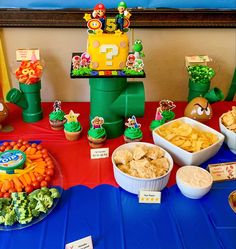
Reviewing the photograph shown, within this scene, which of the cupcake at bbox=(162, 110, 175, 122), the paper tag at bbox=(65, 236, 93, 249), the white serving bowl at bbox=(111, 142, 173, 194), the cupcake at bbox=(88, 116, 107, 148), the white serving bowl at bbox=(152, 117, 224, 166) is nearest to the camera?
the paper tag at bbox=(65, 236, 93, 249)

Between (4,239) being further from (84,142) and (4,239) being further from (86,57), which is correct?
(86,57)

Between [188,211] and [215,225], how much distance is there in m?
0.08

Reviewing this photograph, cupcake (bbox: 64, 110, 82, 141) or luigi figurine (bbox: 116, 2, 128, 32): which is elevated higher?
luigi figurine (bbox: 116, 2, 128, 32)

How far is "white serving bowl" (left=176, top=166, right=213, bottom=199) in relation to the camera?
3.22ft

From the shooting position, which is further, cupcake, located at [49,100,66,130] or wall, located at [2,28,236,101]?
wall, located at [2,28,236,101]

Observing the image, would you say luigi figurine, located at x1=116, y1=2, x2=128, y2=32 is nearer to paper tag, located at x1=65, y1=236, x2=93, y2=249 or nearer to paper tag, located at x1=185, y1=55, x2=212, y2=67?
paper tag, located at x1=185, y1=55, x2=212, y2=67

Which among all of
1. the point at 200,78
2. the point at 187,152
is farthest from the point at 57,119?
the point at 200,78

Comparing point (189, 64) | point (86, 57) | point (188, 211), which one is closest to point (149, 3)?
Result: point (189, 64)

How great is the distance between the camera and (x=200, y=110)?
130cm

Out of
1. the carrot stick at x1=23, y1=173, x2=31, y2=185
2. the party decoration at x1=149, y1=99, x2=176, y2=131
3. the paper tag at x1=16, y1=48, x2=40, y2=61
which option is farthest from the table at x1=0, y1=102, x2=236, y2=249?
the paper tag at x1=16, y1=48, x2=40, y2=61

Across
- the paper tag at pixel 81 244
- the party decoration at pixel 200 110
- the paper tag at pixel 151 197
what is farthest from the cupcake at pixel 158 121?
the paper tag at pixel 81 244

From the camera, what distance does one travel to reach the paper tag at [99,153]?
3.84ft

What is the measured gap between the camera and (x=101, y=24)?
3.60 feet

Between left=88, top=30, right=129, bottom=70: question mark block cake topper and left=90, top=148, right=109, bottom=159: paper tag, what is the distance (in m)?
0.29
